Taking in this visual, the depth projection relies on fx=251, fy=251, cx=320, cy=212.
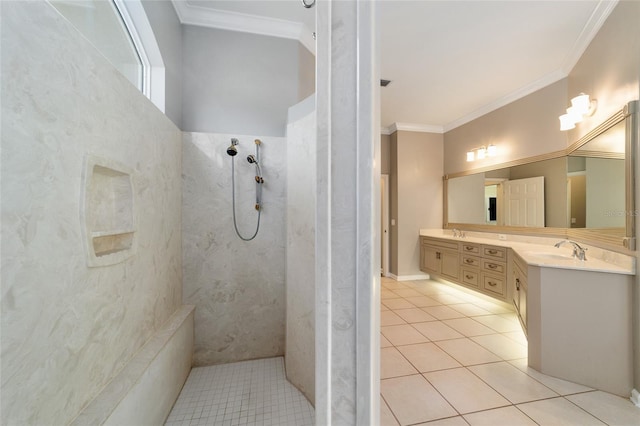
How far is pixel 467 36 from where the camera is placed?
7.82ft

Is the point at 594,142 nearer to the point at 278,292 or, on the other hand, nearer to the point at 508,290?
the point at 508,290

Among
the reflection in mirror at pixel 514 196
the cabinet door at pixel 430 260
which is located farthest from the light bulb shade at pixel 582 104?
the cabinet door at pixel 430 260

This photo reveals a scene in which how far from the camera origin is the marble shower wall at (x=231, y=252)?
2074mm

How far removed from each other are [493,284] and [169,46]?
4357mm

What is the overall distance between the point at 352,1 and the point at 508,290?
3690mm

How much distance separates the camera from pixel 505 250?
317 centimetres

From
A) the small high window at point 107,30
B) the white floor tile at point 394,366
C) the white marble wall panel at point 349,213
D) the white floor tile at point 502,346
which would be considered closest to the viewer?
the white marble wall panel at point 349,213

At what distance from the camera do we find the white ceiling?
208 centimetres

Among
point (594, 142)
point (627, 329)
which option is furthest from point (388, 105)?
point (627, 329)

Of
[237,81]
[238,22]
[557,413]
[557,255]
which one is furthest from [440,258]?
[238,22]

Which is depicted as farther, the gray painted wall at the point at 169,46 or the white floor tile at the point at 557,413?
the gray painted wall at the point at 169,46

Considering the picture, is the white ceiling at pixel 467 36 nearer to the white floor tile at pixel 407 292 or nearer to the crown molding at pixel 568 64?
the crown molding at pixel 568 64

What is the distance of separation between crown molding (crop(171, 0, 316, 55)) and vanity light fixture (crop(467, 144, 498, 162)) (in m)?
3.05

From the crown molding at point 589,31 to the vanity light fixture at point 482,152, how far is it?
117cm
